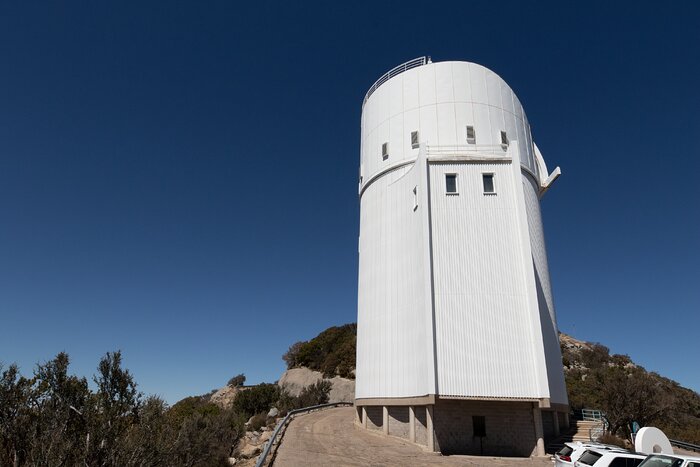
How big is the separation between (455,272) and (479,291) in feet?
4.49

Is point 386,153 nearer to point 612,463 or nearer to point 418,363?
point 418,363

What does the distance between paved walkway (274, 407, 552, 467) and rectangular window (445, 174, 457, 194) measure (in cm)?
1201

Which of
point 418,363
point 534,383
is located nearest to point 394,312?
point 418,363

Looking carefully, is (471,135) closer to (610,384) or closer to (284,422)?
(610,384)

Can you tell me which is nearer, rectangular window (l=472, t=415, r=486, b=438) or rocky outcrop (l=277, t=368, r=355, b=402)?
rectangular window (l=472, t=415, r=486, b=438)

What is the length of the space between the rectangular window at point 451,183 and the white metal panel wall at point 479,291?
222 mm

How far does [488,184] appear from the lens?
72.0 feet

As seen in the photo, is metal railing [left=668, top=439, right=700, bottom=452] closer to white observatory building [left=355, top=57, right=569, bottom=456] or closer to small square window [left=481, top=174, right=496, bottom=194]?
white observatory building [left=355, top=57, right=569, bottom=456]

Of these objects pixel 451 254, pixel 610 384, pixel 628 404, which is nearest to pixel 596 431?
pixel 628 404

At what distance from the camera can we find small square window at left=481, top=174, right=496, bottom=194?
21709mm

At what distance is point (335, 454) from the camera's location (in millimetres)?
15492

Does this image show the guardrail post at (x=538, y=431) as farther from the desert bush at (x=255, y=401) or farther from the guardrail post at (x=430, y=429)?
the desert bush at (x=255, y=401)

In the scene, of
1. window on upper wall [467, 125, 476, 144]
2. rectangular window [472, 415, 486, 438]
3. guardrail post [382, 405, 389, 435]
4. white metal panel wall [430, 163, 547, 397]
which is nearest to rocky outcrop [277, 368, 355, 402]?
guardrail post [382, 405, 389, 435]

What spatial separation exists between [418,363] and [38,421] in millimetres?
14048
